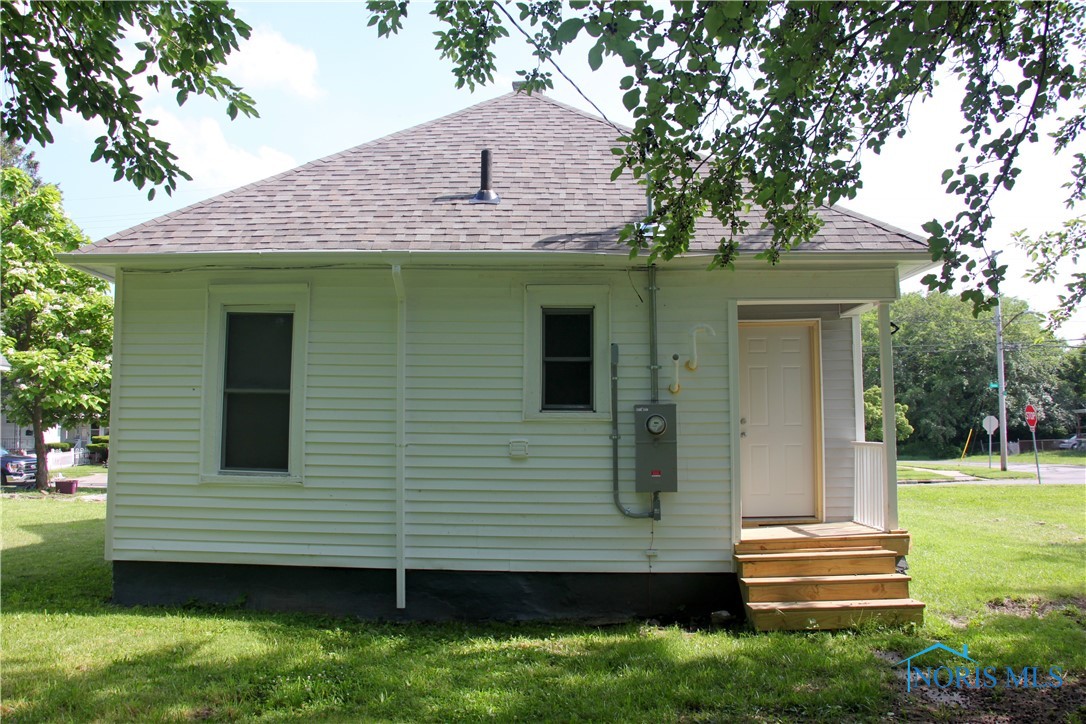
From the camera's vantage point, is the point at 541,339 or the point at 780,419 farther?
the point at 780,419

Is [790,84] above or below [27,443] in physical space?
above

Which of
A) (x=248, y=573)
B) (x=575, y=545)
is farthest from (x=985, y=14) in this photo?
(x=248, y=573)

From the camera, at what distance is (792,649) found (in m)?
5.32

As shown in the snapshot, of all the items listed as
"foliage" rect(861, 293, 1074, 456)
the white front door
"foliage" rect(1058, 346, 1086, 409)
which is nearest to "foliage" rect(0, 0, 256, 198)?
the white front door

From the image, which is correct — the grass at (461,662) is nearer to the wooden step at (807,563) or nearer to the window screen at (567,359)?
the wooden step at (807,563)

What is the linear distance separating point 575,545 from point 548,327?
6.76ft

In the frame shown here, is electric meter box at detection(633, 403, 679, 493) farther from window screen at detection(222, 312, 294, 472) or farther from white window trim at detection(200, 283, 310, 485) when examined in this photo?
window screen at detection(222, 312, 294, 472)

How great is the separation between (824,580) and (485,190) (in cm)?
498

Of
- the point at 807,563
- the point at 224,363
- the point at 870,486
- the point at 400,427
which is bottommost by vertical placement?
the point at 807,563

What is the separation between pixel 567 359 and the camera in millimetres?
6684

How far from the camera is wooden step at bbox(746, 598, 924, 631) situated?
19.2 feet

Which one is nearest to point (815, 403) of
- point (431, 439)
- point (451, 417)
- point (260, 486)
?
point (451, 417)

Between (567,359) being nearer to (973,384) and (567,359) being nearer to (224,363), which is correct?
(224,363)

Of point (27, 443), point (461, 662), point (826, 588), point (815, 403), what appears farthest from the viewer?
point (27, 443)
